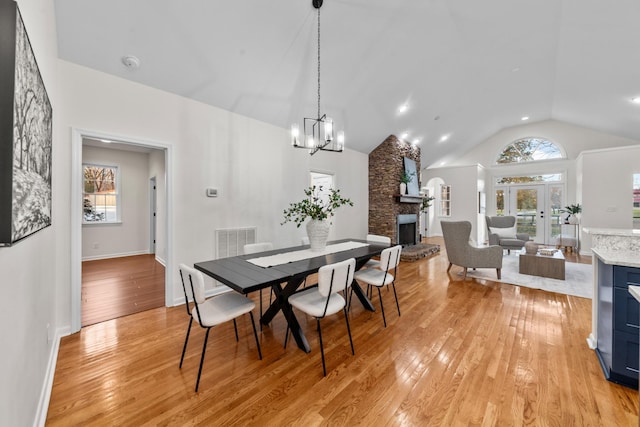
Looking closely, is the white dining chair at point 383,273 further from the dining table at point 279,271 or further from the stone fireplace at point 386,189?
the stone fireplace at point 386,189

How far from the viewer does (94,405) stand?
5.47 ft

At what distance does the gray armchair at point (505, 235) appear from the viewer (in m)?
5.89

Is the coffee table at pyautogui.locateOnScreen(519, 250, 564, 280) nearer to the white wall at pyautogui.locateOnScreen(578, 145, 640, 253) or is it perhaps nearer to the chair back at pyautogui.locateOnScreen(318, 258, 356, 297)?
the white wall at pyautogui.locateOnScreen(578, 145, 640, 253)

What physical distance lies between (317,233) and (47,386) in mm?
2401

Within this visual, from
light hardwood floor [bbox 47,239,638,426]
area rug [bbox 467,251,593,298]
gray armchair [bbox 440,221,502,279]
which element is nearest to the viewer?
light hardwood floor [bbox 47,239,638,426]

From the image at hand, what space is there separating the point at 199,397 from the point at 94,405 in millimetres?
649

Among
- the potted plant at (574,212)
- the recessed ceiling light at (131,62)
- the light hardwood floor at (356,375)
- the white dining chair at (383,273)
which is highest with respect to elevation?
the recessed ceiling light at (131,62)

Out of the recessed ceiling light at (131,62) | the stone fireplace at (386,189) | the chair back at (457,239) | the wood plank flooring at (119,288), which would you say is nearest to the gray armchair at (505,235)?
the stone fireplace at (386,189)

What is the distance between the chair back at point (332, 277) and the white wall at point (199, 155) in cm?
221

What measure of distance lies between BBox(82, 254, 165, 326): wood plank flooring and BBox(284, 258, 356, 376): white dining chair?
7.16 feet

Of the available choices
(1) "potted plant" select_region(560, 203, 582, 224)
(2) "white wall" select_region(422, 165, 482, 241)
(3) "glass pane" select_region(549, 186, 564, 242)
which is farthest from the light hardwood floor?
(3) "glass pane" select_region(549, 186, 564, 242)

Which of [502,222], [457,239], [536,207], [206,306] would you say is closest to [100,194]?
[206,306]

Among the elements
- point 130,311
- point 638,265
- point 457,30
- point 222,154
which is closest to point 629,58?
point 457,30

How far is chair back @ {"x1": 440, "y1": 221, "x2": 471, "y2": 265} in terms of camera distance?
170 inches
